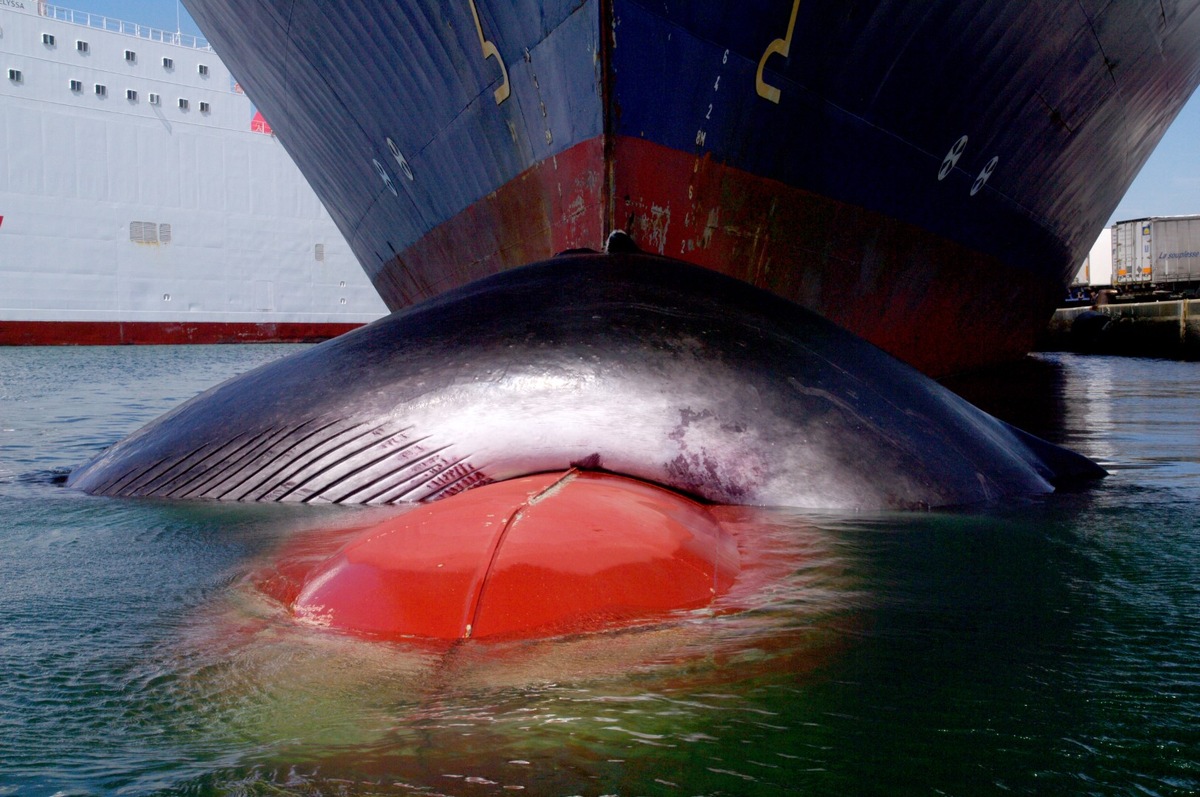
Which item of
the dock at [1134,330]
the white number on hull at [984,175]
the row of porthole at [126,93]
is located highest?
the row of porthole at [126,93]

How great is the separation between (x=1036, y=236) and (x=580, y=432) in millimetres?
8007

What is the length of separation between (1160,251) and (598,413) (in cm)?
3143

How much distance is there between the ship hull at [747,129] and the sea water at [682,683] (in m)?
3.22

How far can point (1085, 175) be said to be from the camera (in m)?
9.62

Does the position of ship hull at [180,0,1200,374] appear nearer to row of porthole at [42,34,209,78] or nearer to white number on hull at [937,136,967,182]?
white number on hull at [937,136,967,182]

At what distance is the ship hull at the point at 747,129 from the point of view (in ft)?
17.6

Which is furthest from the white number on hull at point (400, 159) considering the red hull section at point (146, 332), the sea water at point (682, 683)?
the red hull section at point (146, 332)

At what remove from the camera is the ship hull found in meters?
5.35

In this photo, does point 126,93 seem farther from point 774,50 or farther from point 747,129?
point 774,50

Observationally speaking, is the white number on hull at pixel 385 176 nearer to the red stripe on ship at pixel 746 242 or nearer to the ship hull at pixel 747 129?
the ship hull at pixel 747 129

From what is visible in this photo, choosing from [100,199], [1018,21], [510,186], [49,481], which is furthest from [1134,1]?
[100,199]

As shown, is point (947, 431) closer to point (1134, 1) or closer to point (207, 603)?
point (207, 603)

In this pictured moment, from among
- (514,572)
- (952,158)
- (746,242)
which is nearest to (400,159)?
(746,242)

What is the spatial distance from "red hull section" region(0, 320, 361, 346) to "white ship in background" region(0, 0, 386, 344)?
0.16 feet
